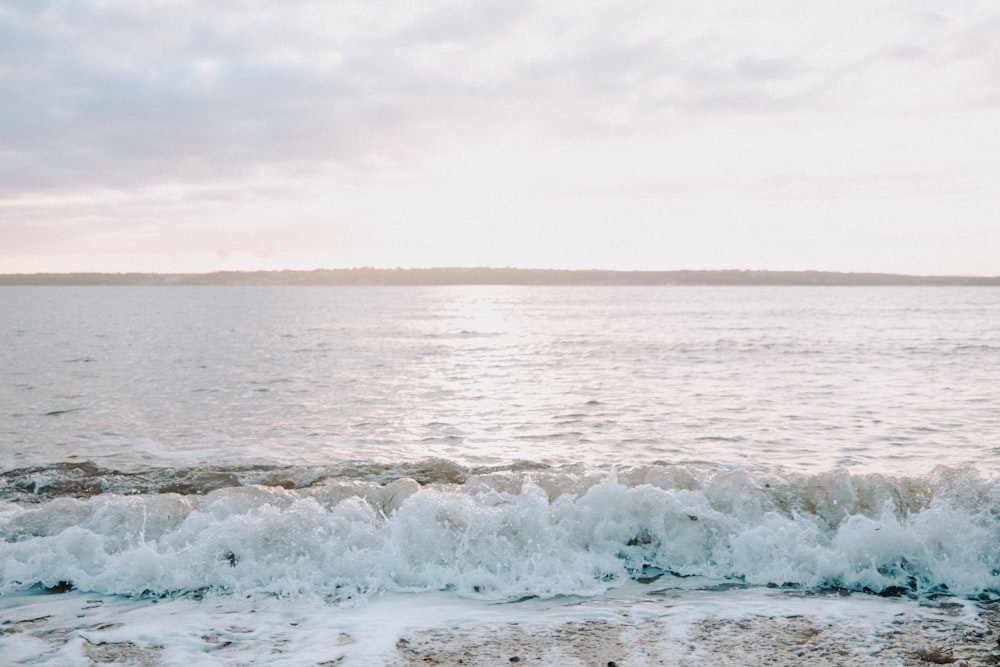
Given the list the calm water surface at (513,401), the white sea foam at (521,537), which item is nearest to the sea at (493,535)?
the white sea foam at (521,537)

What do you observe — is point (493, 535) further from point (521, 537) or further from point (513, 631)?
point (513, 631)

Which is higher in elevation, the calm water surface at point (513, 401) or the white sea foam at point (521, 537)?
the white sea foam at point (521, 537)

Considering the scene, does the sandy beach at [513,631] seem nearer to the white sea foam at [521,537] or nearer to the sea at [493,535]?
the sea at [493,535]

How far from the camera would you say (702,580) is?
25.5 ft

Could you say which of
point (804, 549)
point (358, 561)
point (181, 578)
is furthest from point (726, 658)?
point (181, 578)

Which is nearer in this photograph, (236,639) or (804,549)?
(236,639)

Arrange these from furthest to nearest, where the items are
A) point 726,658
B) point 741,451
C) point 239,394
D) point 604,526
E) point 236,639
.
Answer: point 239,394, point 741,451, point 604,526, point 236,639, point 726,658

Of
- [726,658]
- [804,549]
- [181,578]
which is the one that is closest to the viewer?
[726,658]

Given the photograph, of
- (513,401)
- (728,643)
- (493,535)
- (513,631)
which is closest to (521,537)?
(493,535)

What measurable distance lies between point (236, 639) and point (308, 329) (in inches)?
2020

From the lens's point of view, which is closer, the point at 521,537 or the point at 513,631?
the point at 513,631

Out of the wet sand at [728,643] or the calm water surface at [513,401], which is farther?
the calm water surface at [513,401]

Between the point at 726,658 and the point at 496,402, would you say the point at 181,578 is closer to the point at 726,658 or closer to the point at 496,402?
the point at 726,658

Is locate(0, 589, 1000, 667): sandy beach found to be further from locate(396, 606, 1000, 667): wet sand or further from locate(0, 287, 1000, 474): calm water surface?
locate(0, 287, 1000, 474): calm water surface
